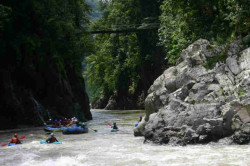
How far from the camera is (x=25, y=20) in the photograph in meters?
28.4

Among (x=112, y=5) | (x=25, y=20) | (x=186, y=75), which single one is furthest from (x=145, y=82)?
(x=186, y=75)

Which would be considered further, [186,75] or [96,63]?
[96,63]

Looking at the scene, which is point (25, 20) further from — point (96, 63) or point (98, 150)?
point (96, 63)

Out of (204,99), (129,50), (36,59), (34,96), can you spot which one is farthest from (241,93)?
(129,50)

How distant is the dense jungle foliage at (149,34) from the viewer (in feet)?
74.9

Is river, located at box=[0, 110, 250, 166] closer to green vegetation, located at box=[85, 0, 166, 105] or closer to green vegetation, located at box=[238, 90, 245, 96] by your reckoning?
green vegetation, located at box=[238, 90, 245, 96]

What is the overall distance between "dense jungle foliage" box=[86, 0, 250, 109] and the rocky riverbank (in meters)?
2.61

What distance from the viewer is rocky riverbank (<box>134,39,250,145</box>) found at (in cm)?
1493

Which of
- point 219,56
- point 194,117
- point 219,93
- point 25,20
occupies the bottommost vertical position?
point 194,117

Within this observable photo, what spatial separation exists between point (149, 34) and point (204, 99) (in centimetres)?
2881

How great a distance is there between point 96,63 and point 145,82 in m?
14.3

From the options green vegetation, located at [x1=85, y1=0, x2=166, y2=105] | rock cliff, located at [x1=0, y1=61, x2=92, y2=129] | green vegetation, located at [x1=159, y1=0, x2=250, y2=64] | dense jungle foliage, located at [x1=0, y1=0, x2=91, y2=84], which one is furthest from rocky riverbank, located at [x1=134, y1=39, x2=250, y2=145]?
green vegetation, located at [x1=85, y1=0, x2=166, y2=105]

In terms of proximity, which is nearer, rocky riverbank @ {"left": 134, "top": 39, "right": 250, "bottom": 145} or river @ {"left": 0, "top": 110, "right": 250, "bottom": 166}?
river @ {"left": 0, "top": 110, "right": 250, "bottom": 166}

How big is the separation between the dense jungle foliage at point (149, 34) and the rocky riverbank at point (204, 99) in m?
2.61
